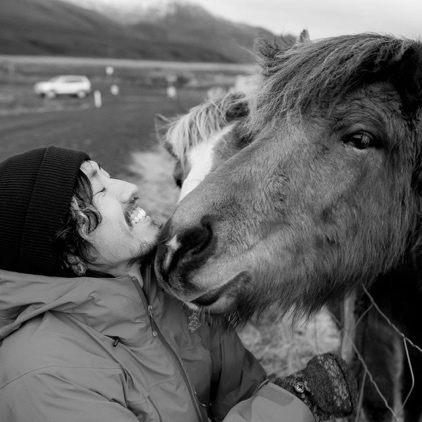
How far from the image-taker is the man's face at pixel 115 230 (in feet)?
8.01

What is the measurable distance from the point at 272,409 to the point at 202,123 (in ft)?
A: 7.42

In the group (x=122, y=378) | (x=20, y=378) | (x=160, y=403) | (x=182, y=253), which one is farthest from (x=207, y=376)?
(x=20, y=378)

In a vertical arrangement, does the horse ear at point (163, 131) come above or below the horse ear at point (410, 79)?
below

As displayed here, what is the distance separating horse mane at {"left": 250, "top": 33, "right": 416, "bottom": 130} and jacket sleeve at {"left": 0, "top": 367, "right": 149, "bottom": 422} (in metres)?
1.48

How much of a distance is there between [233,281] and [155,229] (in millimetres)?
628

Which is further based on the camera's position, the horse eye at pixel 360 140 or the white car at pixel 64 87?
the white car at pixel 64 87

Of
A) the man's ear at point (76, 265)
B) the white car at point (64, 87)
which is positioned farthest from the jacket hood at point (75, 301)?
the white car at point (64, 87)

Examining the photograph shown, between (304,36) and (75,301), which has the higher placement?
(304,36)

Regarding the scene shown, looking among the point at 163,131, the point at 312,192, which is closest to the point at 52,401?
the point at 312,192

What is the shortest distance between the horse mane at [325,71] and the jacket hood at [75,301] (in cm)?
110

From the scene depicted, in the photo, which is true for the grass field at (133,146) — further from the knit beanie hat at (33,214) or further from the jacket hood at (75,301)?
the knit beanie hat at (33,214)

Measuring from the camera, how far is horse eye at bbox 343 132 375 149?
2217mm

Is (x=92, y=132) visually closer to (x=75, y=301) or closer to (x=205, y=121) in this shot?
(x=205, y=121)

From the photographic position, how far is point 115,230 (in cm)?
246
